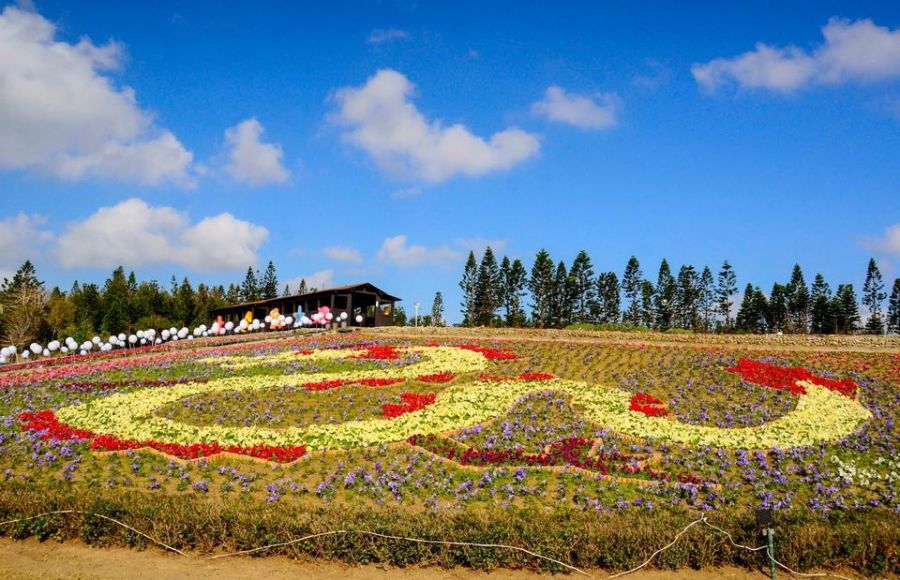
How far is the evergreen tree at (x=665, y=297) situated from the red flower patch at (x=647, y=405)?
3132 inches

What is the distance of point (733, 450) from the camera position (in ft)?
44.1

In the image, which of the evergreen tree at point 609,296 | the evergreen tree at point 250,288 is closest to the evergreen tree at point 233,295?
the evergreen tree at point 250,288

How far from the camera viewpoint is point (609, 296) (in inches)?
3654

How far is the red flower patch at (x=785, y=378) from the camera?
19234mm

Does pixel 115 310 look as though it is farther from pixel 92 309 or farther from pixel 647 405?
pixel 647 405

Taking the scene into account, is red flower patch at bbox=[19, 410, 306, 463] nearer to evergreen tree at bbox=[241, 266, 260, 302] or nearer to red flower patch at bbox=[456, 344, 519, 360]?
red flower patch at bbox=[456, 344, 519, 360]

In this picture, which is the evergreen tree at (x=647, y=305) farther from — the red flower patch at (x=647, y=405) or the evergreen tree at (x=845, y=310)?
the red flower patch at (x=647, y=405)

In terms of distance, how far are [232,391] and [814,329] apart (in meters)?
101

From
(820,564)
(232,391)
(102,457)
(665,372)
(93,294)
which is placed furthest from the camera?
(93,294)

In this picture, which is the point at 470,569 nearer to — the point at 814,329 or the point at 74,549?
the point at 74,549

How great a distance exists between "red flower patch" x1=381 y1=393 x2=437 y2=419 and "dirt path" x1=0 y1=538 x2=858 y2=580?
7.37 meters

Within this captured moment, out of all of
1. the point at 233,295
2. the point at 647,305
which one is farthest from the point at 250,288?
the point at 647,305

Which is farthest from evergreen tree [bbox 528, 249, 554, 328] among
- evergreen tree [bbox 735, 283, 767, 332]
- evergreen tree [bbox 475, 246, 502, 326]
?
evergreen tree [bbox 735, 283, 767, 332]

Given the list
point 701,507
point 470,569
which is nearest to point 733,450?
point 701,507
